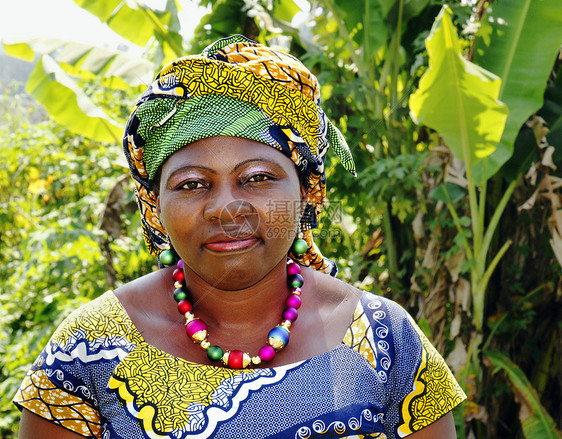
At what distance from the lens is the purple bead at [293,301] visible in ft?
5.27

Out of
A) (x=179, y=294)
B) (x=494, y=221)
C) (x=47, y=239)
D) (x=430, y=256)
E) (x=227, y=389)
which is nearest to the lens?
(x=227, y=389)

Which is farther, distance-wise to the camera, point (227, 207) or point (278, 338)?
point (278, 338)

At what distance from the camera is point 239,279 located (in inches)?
56.7

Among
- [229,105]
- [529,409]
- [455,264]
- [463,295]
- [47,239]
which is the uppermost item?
[229,105]

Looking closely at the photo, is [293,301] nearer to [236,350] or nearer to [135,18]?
[236,350]

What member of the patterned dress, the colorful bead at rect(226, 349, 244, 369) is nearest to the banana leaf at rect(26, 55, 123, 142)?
the patterned dress

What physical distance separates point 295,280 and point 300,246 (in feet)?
0.45

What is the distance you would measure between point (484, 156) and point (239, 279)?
2.00m

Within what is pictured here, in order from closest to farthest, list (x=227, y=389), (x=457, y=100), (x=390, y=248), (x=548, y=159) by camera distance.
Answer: (x=227, y=389), (x=457, y=100), (x=548, y=159), (x=390, y=248)

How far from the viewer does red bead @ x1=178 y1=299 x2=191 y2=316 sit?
157 cm

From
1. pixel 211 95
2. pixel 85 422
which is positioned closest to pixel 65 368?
pixel 85 422

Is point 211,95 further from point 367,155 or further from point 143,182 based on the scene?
point 367,155

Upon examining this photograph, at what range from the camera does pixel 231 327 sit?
1.58 m

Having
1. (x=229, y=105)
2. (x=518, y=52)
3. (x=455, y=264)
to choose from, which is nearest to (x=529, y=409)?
(x=455, y=264)
